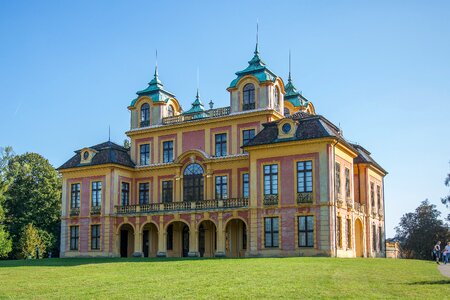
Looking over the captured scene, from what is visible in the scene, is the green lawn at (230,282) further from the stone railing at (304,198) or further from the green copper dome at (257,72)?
the green copper dome at (257,72)

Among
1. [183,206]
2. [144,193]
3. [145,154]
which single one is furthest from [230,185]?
[145,154]

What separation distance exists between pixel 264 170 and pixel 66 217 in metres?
19.2

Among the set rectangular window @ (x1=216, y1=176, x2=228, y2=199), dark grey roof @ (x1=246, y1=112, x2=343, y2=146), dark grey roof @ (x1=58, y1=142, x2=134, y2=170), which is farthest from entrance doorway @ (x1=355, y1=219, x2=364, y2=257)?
dark grey roof @ (x1=58, y1=142, x2=134, y2=170)

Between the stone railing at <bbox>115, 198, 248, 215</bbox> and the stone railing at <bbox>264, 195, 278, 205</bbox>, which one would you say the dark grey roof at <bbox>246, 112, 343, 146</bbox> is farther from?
the stone railing at <bbox>115, 198, 248, 215</bbox>

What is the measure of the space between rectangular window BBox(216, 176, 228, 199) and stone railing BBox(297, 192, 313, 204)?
7.80 meters

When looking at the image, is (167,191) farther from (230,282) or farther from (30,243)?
(230,282)

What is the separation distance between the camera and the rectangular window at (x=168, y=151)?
51.3m

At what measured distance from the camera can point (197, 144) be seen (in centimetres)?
4978

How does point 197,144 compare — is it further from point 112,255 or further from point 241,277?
point 241,277

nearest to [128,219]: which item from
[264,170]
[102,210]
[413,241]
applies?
[102,210]

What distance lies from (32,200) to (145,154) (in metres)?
20.2

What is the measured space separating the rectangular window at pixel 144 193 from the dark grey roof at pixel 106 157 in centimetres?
193

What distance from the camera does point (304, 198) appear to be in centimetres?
4147

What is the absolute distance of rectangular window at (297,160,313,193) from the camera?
4162 centimetres
